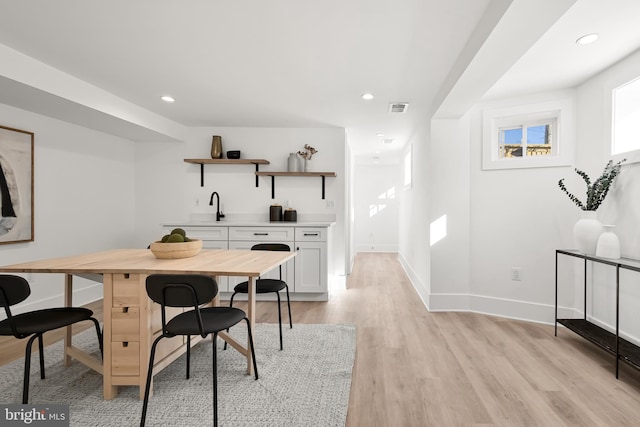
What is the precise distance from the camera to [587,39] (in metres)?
2.43

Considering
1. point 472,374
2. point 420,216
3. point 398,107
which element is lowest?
point 472,374

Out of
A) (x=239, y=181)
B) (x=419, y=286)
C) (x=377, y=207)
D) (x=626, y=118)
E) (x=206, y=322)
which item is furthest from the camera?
(x=377, y=207)

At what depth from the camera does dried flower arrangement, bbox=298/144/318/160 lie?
4.86m

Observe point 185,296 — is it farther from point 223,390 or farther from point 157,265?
point 223,390

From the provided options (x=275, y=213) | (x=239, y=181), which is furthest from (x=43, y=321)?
(x=239, y=181)

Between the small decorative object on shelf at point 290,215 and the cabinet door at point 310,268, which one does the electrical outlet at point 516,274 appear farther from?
the small decorative object on shelf at point 290,215

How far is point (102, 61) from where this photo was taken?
2.82 meters

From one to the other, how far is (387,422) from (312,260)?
254cm

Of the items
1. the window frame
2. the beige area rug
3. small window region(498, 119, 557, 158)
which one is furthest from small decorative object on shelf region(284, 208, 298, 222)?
the window frame

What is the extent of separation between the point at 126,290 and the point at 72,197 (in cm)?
280

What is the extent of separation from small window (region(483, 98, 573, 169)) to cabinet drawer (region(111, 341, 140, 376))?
3.67 metres

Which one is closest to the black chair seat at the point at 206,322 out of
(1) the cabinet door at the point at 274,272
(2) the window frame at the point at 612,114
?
(1) the cabinet door at the point at 274,272

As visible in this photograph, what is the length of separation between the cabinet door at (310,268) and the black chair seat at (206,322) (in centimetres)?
215

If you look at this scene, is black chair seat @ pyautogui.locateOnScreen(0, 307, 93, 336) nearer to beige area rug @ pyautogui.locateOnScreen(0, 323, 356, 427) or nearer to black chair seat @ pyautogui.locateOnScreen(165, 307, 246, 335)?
beige area rug @ pyautogui.locateOnScreen(0, 323, 356, 427)
